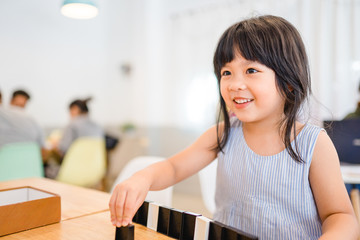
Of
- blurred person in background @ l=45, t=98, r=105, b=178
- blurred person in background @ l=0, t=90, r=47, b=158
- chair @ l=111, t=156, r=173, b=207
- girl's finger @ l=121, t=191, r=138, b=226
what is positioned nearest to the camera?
girl's finger @ l=121, t=191, r=138, b=226

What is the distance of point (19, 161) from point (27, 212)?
1850mm

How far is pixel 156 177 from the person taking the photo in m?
0.91

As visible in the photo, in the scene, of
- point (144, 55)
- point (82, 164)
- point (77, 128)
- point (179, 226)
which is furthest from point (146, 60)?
point (179, 226)

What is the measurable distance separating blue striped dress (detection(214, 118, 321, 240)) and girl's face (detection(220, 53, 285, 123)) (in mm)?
150

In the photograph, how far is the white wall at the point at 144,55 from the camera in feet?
11.6

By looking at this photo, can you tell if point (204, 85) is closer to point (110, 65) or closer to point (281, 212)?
point (110, 65)

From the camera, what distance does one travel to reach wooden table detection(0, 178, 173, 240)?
0.69m

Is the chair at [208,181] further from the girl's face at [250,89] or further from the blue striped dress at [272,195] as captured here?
the girl's face at [250,89]


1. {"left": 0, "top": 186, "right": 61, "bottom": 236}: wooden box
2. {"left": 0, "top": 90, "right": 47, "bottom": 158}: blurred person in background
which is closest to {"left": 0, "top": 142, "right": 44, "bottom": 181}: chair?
{"left": 0, "top": 90, "right": 47, "bottom": 158}: blurred person in background

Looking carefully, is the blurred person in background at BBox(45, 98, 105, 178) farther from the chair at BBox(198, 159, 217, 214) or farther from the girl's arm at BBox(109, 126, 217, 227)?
the girl's arm at BBox(109, 126, 217, 227)

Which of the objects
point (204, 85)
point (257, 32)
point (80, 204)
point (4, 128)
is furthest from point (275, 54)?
point (204, 85)

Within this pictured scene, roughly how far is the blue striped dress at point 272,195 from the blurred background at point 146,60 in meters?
2.65

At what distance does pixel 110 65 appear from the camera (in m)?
5.68

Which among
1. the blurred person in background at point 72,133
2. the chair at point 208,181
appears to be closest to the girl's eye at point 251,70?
the chair at point 208,181
